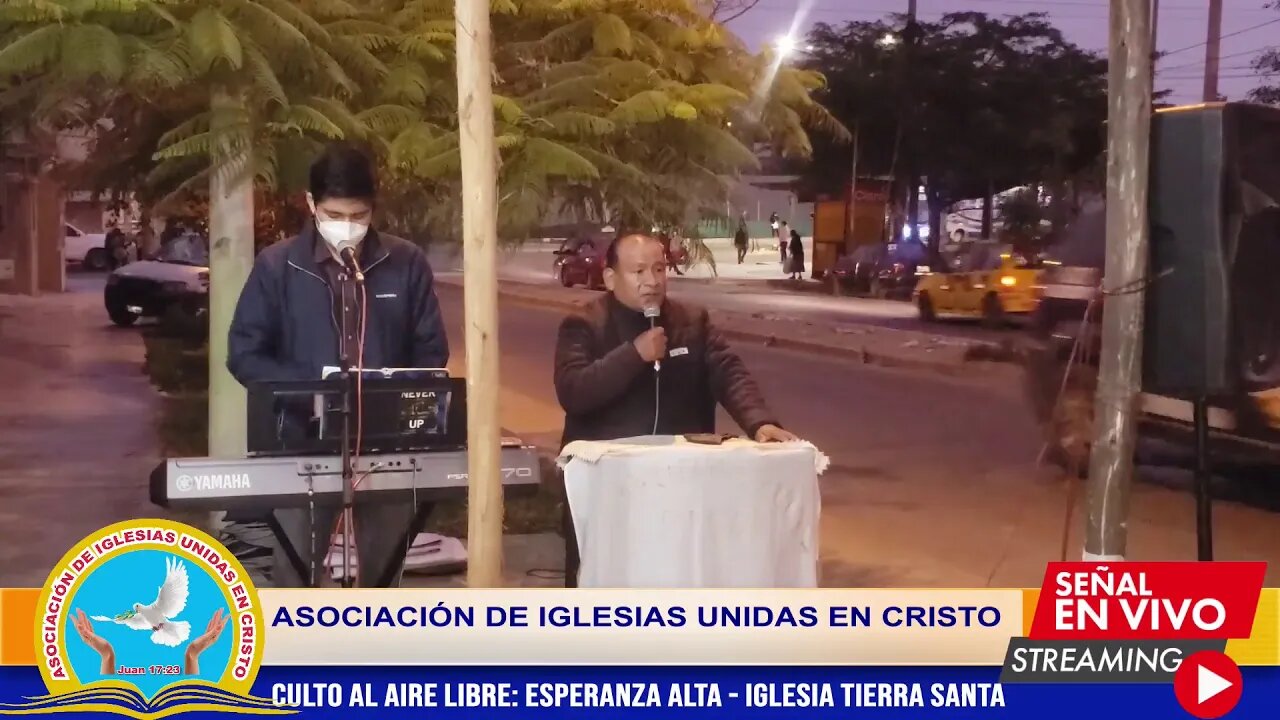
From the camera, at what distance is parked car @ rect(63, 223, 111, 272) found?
3228 cm

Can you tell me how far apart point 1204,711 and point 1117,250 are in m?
1.35

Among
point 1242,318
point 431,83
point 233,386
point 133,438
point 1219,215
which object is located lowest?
point 133,438

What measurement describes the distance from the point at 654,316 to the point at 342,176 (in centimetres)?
109

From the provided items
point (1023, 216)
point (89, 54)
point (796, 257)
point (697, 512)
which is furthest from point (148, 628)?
point (796, 257)

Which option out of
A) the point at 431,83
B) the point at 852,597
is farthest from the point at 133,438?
the point at 852,597

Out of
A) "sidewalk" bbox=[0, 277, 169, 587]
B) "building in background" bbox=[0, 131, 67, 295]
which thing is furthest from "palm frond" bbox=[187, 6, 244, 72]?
"building in background" bbox=[0, 131, 67, 295]

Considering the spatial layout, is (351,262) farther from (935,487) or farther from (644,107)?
(935,487)

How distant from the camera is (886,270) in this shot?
3083 cm

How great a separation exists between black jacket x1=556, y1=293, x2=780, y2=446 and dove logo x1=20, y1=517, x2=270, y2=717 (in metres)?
1.22

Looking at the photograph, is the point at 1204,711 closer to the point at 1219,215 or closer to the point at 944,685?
the point at 944,685

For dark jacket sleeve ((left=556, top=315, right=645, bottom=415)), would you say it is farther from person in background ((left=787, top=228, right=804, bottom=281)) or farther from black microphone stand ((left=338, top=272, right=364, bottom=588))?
person in background ((left=787, top=228, right=804, bottom=281))

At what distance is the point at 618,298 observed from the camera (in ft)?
14.7

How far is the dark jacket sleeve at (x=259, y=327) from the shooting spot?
4.20 meters

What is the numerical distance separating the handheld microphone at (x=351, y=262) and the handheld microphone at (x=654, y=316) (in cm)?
91
